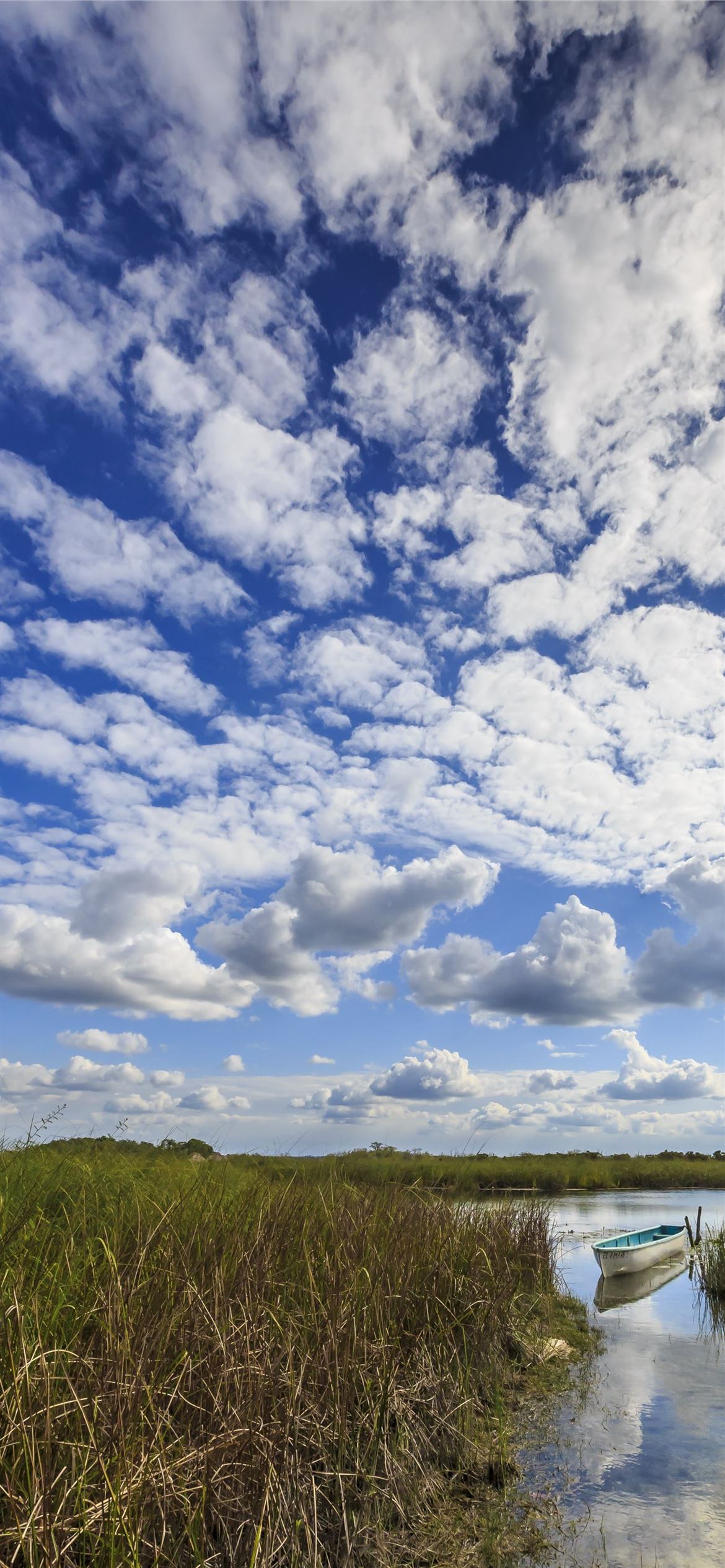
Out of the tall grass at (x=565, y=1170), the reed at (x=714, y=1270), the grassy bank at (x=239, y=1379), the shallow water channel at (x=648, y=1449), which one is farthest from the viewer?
the tall grass at (x=565, y=1170)

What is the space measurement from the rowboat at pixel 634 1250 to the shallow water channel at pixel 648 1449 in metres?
1.13

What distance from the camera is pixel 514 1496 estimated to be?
6.91 m

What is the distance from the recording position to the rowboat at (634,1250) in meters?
18.5

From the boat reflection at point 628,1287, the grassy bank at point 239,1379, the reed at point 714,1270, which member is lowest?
the boat reflection at point 628,1287

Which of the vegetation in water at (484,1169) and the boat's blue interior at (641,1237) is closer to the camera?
the vegetation in water at (484,1169)

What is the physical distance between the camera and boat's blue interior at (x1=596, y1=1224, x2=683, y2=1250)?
20.2 m

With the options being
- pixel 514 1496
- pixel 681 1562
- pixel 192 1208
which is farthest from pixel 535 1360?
pixel 192 1208

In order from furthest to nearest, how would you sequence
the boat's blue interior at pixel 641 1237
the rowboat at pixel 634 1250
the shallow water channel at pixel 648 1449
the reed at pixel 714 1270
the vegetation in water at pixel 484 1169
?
the boat's blue interior at pixel 641 1237, the rowboat at pixel 634 1250, the reed at pixel 714 1270, the vegetation in water at pixel 484 1169, the shallow water channel at pixel 648 1449

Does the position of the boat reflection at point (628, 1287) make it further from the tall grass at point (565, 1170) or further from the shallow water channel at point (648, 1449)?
the tall grass at point (565, 1170)

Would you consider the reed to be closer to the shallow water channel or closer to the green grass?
the green grass

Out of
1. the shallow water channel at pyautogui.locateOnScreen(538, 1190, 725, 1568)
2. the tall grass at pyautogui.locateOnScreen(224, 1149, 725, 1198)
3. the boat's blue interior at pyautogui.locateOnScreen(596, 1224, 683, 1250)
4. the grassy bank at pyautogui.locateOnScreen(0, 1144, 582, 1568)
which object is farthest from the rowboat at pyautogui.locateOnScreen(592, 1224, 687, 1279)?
the grassy bank at pyautogui.locateOnScreen(0, 1144, 582, 1568)

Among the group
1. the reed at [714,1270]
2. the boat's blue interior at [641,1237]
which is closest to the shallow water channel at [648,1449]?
the reed at [714,1270]

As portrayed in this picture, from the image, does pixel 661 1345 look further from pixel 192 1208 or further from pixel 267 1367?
pixel 267 1367

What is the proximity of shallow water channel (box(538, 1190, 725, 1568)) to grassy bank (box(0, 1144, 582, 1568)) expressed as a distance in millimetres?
638
